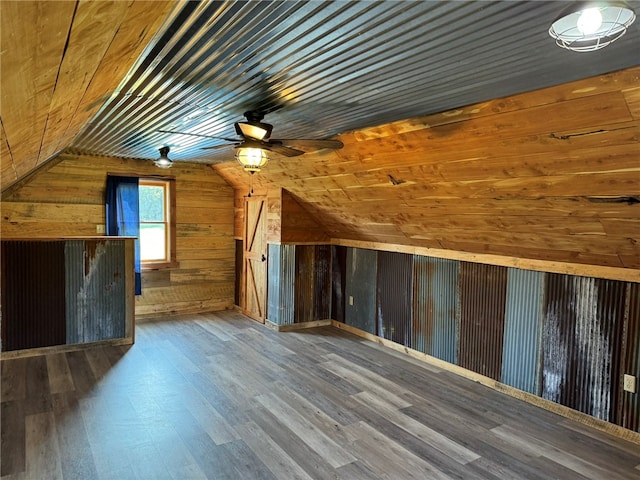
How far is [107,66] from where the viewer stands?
1741mm

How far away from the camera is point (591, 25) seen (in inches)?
61.2

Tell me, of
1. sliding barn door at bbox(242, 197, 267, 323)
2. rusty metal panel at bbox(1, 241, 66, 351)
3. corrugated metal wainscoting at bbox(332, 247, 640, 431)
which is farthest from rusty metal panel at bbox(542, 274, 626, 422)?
rusty metal panel at bbox(1, 241, 66, 351)

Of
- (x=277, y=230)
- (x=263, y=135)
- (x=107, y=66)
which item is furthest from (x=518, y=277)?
(x=107, y=66)

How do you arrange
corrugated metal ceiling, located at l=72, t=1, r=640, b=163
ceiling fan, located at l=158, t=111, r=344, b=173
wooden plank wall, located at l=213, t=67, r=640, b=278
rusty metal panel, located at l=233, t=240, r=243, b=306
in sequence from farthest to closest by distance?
1. rusty metal panel, located at l=233, t=240, r=243, b=306
2. ceiling fan, located at l=158, t=111, r=344, b=173
3. wooden plank wall, located at l=213, t=67, r=640, b=278
4. corrugated metal ceiling, located at l=72, t=1, r=640, b=163

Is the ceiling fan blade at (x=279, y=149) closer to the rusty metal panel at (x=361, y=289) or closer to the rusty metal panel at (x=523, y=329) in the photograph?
the rusty metal panel at (x=523, y=329)

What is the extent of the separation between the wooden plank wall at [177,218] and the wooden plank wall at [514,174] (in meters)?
2.43

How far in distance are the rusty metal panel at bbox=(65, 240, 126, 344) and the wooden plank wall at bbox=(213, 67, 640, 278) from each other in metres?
2.40

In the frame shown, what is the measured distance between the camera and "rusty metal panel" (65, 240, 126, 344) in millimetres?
4820

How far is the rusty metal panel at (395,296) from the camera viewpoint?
5.04 meters

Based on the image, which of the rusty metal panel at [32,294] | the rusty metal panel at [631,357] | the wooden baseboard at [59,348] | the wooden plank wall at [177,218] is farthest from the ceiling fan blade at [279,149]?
the wooden plank wall at [177,218]

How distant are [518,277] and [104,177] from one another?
5449 millimetres

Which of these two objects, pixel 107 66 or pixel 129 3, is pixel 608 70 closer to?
pixel 129 3

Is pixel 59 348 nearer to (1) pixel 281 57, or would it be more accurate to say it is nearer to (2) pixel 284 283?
(2) pixel 284 283

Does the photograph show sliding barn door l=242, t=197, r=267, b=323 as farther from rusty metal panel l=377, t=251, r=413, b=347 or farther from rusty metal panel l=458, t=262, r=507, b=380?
rusty metal panel l=458, t=262, r=507, b=380
